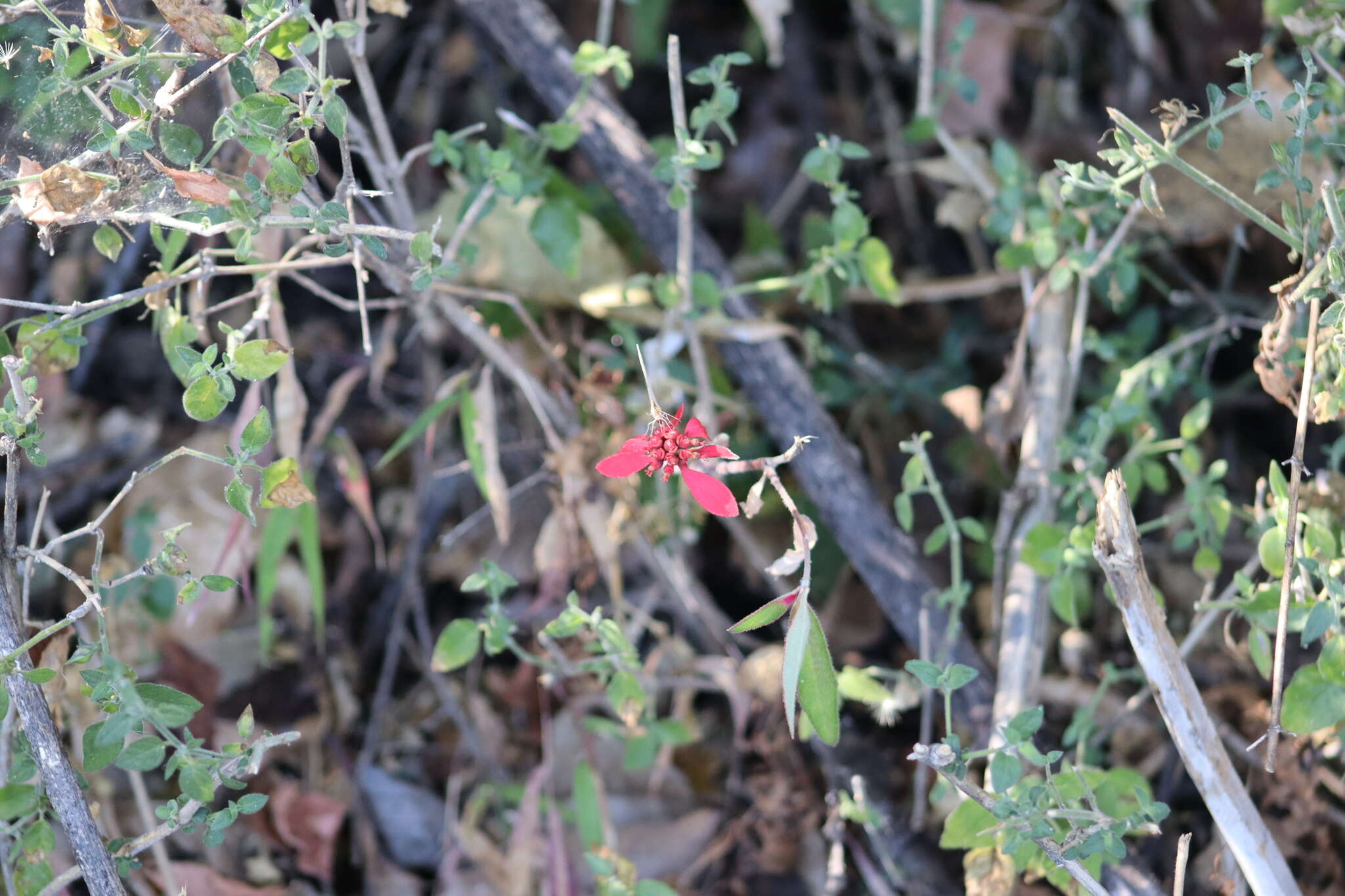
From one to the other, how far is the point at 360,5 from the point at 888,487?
1179 mm

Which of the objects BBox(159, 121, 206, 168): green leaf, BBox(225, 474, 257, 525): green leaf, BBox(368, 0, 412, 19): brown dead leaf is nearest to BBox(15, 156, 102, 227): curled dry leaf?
BBox(159, 121, 206, 168): green leaf

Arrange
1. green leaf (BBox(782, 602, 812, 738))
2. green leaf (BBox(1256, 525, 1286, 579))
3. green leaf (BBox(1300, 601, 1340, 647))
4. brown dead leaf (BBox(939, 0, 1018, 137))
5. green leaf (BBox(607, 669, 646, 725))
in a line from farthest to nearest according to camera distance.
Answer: brown dead leaf (BBox(939, 0, 1018, 137))
green leaf (BBox(607, 669, 646, 725))
green leaf (BBox(1256, 525, 1286, 579))
green leaf (BBox(1300, 601, 1340, 647))
green leaf (BBox(782, 602, 812, 738))

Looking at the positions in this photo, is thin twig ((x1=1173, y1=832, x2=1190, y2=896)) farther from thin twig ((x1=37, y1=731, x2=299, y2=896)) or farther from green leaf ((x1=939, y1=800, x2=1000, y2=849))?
thin twig ((x1=37, y1=731, x2=299, y2=896))

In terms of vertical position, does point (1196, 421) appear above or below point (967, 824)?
above

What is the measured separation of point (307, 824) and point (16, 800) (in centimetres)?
60

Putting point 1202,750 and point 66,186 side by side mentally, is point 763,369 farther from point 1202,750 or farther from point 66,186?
point 66,186

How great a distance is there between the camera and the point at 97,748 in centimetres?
109

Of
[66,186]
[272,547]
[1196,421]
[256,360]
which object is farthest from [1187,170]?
[272,547]

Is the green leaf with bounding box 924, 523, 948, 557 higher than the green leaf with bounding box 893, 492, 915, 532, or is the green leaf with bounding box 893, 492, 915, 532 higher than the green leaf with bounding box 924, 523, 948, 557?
the green leaf with bounding box 893, 492, 915, 532

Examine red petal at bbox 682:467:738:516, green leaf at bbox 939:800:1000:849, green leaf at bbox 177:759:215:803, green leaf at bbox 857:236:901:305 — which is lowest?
green leaf at bbox 939:800:1000:849

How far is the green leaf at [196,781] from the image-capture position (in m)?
1.11

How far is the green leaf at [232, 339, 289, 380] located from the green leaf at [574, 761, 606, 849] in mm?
841

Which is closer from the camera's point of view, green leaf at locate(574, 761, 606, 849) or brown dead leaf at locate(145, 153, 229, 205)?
brown dead leaf at locate(145, 153, 229, 205)

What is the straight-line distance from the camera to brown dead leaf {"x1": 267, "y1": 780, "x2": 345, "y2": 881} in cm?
170
